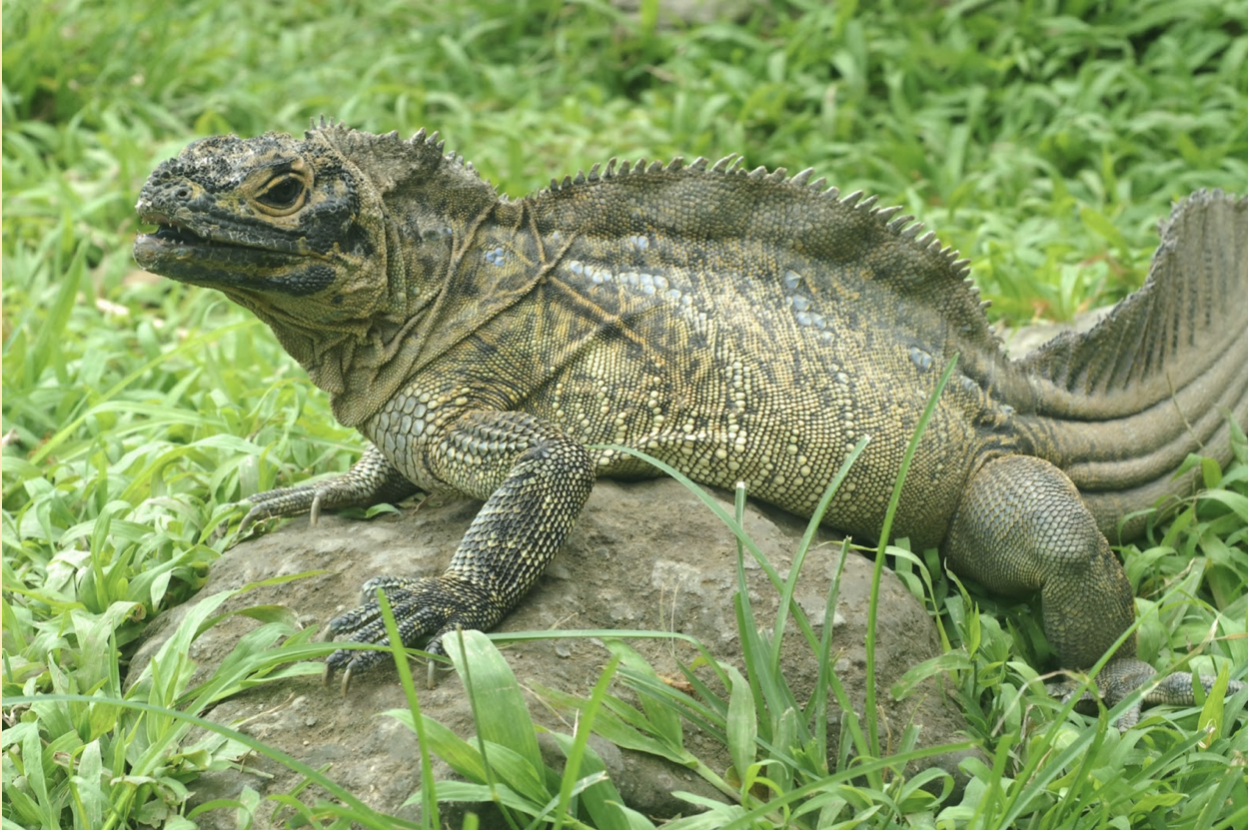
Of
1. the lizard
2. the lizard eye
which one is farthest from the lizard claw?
the lizard eye

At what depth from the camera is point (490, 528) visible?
392 centimetres

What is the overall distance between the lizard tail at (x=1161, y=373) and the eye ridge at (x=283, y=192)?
122 inches

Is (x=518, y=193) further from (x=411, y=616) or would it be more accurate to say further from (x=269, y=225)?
(x=411, y=616)

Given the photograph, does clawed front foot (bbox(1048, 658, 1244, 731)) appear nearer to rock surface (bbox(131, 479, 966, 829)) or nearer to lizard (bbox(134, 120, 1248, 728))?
lizard (bbox(134, 120, 1248, 728))

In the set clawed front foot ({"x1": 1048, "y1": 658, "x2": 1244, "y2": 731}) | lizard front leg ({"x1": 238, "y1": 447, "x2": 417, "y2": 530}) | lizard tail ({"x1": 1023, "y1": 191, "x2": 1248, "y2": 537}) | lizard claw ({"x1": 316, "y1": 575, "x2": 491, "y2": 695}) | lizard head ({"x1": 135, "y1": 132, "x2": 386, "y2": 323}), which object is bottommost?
clawed front foot ({"x1": 1048, "y1": 658, "x2": 1244, "y2": 731})

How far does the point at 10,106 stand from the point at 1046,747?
8791mm

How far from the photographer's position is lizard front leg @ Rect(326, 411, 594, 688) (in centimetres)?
363

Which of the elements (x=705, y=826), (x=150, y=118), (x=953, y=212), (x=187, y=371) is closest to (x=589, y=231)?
(x=705, y=826)

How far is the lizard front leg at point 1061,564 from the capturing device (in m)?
4.51

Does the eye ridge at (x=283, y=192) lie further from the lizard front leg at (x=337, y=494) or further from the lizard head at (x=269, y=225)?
the lizard front leg at (x=337, y=494)

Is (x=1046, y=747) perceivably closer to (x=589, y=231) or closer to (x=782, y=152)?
(x=589, y=231)

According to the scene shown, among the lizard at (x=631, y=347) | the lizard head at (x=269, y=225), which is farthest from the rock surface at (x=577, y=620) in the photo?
the lizard head at (x=269, y=225)

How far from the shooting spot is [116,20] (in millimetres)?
10195

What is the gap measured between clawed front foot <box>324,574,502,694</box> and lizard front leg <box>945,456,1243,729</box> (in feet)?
6.63
